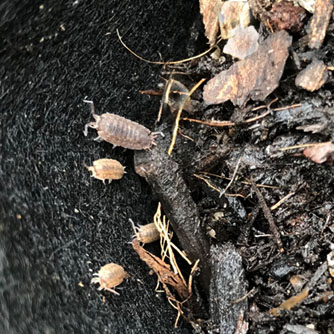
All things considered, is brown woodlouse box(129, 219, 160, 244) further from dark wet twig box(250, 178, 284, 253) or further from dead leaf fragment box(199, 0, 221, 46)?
dead leaf fragment box(199, 0, 221, 46)

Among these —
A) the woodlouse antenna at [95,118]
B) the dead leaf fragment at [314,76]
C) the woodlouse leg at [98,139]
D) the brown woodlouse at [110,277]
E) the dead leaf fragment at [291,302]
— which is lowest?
the dead leaf fragment at [291,302]

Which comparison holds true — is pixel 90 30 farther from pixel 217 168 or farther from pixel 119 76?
pixel 217 168

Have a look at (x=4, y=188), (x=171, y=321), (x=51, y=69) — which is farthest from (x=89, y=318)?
(x=51, y=69)

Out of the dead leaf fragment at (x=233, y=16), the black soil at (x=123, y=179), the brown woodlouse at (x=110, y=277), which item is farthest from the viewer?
the dead leaf fragment at (x=233, y=16)

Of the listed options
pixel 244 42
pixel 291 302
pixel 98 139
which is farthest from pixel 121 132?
pixel 291 302

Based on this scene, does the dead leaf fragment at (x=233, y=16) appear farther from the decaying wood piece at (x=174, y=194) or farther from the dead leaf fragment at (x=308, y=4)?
the decaying wood piece at (x=174, y=194)

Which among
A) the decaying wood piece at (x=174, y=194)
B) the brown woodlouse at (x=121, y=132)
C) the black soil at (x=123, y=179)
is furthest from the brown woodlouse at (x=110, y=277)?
the brown woodlouse at (x=121, y=132)
